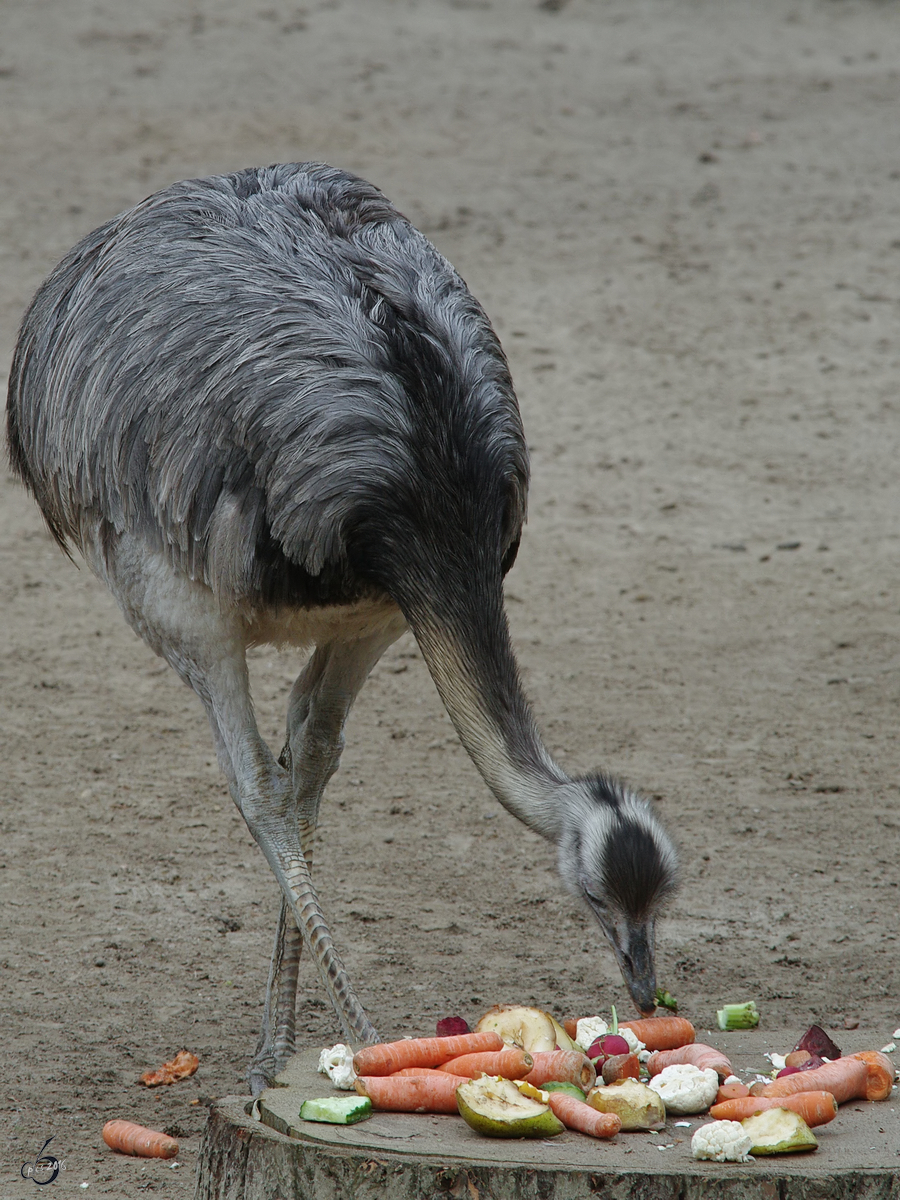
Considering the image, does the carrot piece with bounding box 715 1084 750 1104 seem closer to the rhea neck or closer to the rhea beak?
the rhea beak

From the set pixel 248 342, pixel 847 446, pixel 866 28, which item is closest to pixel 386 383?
pixel 248 342

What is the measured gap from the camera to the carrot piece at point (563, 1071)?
3.59m

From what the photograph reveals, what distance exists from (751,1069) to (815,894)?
6.64 ft

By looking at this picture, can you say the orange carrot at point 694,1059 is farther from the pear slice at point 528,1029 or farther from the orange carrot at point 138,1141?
the orange carrot at point 138,1141

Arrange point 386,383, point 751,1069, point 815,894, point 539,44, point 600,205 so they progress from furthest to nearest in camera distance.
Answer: point 539,44 < point 600,205 < point 815,894 < point 386,383 < point 751,1069

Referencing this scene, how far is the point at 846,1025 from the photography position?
15.5 ft

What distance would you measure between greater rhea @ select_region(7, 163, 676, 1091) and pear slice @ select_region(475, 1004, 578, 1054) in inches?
8.3

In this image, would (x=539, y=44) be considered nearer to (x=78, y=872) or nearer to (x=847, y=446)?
(x=847, y=446)

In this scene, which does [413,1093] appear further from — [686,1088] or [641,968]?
[641,968]

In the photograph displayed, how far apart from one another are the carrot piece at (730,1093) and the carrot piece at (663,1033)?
38 cm

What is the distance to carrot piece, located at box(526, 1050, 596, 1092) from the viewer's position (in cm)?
359

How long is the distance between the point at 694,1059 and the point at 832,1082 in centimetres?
35

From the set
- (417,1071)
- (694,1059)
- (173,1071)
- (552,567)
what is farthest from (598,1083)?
(552,567)

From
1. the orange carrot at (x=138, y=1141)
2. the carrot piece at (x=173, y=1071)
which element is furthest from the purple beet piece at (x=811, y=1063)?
the carrot piece at (x=173, y=1071)
